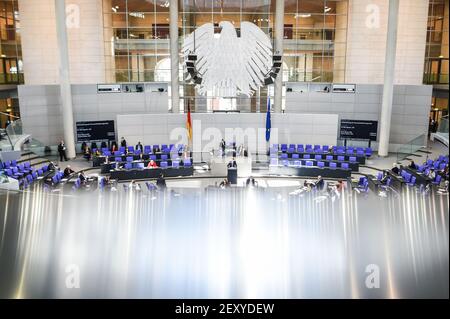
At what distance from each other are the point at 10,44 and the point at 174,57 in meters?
12.9

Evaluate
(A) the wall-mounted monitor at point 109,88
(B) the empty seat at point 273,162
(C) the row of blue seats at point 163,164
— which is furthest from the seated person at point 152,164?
(A) the wall-mounted monitor at point 109,88

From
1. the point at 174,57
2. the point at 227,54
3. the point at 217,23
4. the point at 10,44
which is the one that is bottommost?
the point at 227,54

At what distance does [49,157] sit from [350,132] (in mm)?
18196

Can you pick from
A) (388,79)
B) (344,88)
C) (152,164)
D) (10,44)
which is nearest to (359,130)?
(344,88)

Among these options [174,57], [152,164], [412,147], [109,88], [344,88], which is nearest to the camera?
[152,164]

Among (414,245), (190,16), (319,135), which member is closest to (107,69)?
(190,16)

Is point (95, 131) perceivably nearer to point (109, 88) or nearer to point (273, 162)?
point (109, 88)

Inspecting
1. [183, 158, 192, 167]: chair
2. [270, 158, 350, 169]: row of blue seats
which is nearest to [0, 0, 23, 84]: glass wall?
[183, 158, 192, 167]: chair

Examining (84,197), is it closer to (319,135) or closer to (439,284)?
(439,284)

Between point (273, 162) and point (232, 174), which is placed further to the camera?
point (273, 162)

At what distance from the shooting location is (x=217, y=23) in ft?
81.8

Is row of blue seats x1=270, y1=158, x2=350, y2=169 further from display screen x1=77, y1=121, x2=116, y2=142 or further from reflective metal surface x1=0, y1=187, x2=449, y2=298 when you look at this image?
reflective metal surface x1=0, y1=187, x2=449, y2=298

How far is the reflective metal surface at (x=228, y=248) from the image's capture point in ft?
9.95

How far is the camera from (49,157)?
76.4 feet
